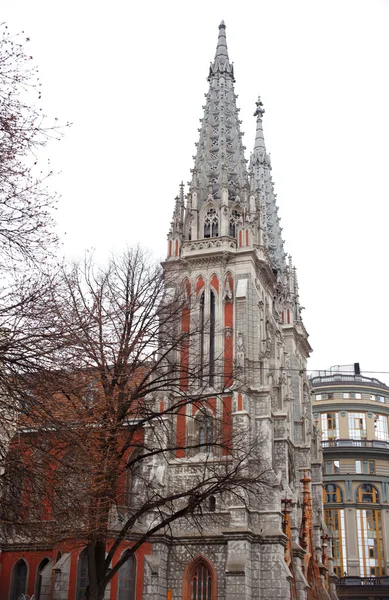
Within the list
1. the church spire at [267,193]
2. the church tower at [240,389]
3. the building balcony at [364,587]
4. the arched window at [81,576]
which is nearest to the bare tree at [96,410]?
the church tower at [240,389]

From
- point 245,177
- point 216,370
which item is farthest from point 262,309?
point 245,177

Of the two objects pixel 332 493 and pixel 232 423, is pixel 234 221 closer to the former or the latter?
pixel 232 423

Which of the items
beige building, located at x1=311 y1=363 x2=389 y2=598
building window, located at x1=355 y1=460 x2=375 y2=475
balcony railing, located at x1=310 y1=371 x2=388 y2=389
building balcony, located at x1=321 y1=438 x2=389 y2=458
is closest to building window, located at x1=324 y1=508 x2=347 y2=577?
beige building, located at x1=311 y1=363 x2=389 y2=598

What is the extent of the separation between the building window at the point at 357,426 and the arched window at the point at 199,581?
3781 cm

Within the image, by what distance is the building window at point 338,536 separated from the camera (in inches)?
2485

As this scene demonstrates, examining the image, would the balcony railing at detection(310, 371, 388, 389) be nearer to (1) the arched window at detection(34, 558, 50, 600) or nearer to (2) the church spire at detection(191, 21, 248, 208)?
(2) the church spire at detection(191, 21, 248, 208)

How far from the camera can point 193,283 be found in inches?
1690

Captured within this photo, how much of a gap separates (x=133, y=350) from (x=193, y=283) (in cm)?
2067

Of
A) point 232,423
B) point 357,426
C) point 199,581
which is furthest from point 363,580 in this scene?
point 232,423

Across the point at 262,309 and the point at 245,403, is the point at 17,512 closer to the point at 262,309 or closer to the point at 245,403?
the point at 245,403

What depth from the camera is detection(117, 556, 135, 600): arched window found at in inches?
1362

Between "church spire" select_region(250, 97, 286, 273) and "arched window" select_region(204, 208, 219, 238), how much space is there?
518 inches

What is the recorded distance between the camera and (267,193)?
65.7 metres

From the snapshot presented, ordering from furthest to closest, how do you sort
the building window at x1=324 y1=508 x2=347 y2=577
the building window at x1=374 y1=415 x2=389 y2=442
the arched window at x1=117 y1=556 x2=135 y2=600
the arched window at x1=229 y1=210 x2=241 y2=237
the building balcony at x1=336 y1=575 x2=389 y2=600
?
the building window at x1=374 y1=415 x2=389 y2=442
the building window at x1=324 y1=508 x2=347 y2=577
the building balcony at x1=336 y1=575 x2=389 y2=600
the arched window at x1=229 y1=210 x2=241 y2=237
the arched window at x1=117 y1=556 x2=135 y2=600
